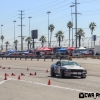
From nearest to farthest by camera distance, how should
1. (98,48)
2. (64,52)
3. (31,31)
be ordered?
1. (98,48)
2. (64,52)
3. (31,31)

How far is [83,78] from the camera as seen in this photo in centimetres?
2678

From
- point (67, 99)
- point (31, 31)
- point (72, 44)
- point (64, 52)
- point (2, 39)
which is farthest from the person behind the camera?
point (2, 39)

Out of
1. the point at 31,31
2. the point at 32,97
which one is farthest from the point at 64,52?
the point at 32,97

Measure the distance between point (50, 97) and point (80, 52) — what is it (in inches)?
2570

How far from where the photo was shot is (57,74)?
28.0m

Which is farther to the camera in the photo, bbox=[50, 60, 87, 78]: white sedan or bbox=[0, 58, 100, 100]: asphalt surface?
bbox=[50, 60, 87, 78]: white sedan

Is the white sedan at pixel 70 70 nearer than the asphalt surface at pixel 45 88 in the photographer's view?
No

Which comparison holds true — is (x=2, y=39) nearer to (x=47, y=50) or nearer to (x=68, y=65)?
(x=47, y=50)

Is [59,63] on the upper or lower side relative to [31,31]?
lower

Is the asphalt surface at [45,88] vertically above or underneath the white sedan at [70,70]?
underneath

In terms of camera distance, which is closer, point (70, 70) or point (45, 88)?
point (45, 88)

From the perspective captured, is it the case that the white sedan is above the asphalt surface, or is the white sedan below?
above

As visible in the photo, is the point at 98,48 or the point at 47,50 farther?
the point at 47,50

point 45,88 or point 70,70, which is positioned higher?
point 70,70
